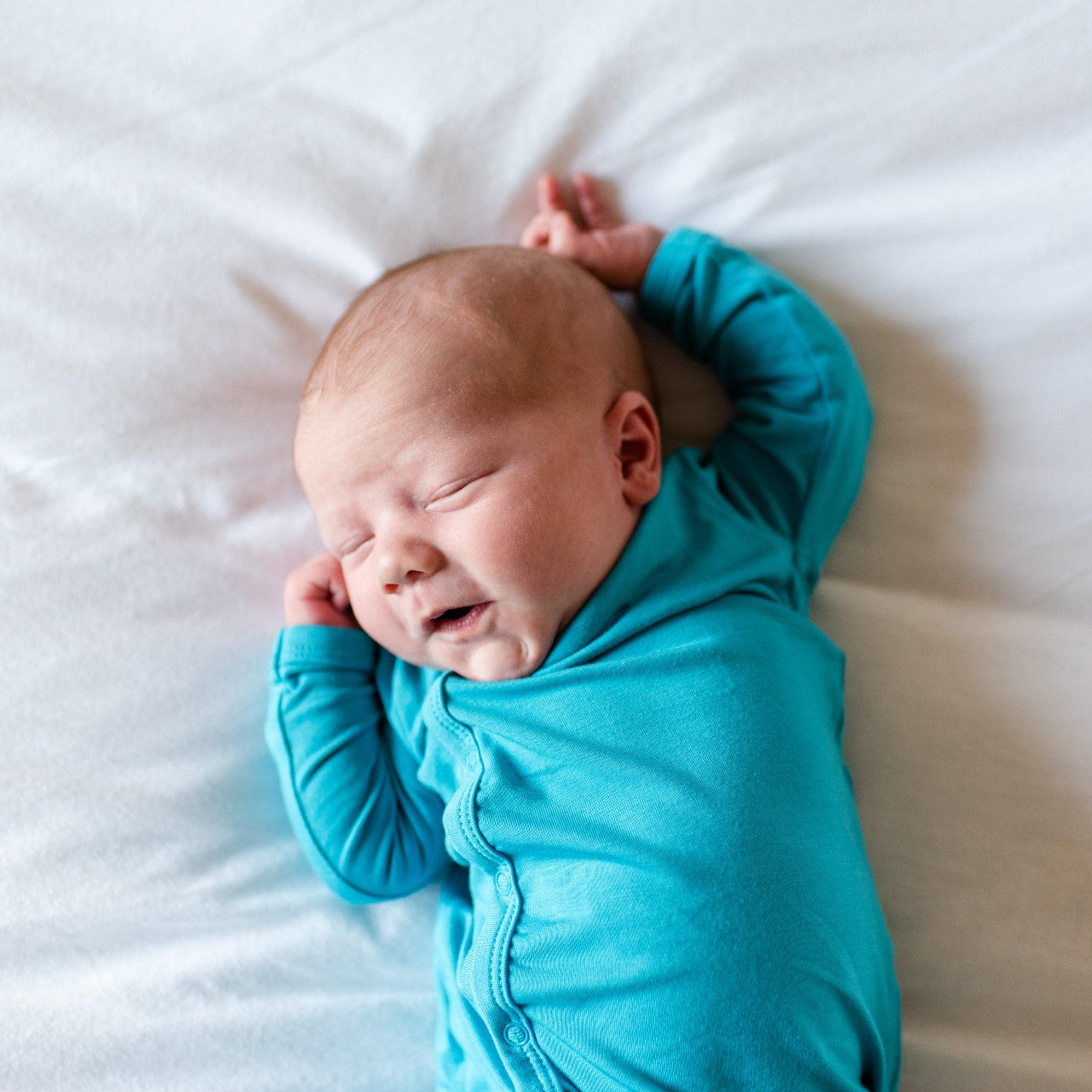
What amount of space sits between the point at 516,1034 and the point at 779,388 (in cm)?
77

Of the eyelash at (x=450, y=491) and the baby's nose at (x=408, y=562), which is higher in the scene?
the eyelash at (x=450, y=491)

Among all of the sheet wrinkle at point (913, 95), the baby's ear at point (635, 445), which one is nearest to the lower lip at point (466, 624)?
the baby's ear at point (635, 445)

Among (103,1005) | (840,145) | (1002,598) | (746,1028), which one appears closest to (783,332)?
(840,145)

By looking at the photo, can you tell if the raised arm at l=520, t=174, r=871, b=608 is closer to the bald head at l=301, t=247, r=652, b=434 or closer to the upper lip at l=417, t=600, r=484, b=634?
the bald head at l=301, t=247, r=652, b=434

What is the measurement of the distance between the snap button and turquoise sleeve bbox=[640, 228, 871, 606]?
1.92 feet

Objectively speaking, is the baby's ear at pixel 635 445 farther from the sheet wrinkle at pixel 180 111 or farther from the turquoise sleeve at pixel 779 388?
the sheet wrinkle at pixel 180 111

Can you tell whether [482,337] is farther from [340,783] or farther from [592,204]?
[340,783]

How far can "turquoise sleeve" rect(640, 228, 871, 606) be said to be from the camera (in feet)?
4.01

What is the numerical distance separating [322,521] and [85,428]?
336mm

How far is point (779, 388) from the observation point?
1.26 metres

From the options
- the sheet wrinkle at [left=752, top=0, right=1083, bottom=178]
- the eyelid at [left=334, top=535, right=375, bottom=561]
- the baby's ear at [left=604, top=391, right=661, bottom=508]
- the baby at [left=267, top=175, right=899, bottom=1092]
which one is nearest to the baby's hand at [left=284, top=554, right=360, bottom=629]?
the baby at [left=267, top=175, right=899, bottom=1092]

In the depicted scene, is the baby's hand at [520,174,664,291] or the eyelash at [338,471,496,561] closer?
the eyelash at [338,471,496,561]

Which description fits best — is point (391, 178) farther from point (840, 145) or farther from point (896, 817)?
point (896, 817)

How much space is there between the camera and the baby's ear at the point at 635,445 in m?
1.15
